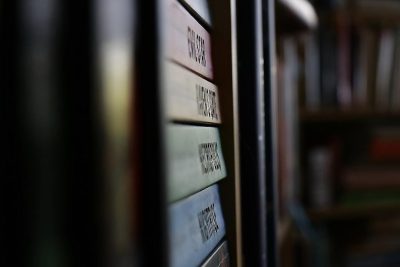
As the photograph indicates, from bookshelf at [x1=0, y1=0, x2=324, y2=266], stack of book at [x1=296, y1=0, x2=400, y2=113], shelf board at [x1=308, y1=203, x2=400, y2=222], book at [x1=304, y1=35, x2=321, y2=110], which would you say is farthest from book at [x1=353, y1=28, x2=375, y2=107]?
bookshelf at [x1=0, y1=0, x2=324, y2=266]

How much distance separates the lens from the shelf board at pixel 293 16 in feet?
2.82

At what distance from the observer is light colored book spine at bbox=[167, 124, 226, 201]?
0.39m

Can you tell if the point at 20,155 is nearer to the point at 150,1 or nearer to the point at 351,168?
the point at 150,1

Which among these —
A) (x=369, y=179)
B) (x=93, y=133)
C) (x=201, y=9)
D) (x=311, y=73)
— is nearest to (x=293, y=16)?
(x=201, y=9)

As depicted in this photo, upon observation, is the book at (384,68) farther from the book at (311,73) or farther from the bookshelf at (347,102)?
the book at (311,73)

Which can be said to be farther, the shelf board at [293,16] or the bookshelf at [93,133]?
the shelf board at [293,16]

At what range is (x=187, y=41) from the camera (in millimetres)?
445

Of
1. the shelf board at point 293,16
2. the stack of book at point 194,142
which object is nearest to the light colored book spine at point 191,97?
the stack of book at point 194,142

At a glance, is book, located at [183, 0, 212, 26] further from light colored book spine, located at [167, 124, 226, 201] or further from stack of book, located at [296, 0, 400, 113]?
stack of book, located at [296, 0, 400, 113]

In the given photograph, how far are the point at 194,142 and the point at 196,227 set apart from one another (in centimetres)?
7

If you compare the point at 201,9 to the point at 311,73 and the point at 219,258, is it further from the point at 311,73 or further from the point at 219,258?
the point at 311,73

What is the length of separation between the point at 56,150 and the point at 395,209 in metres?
1.54

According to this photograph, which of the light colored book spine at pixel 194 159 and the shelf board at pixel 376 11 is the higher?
the shelf board at pixel 376 11

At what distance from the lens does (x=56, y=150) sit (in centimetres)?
19
